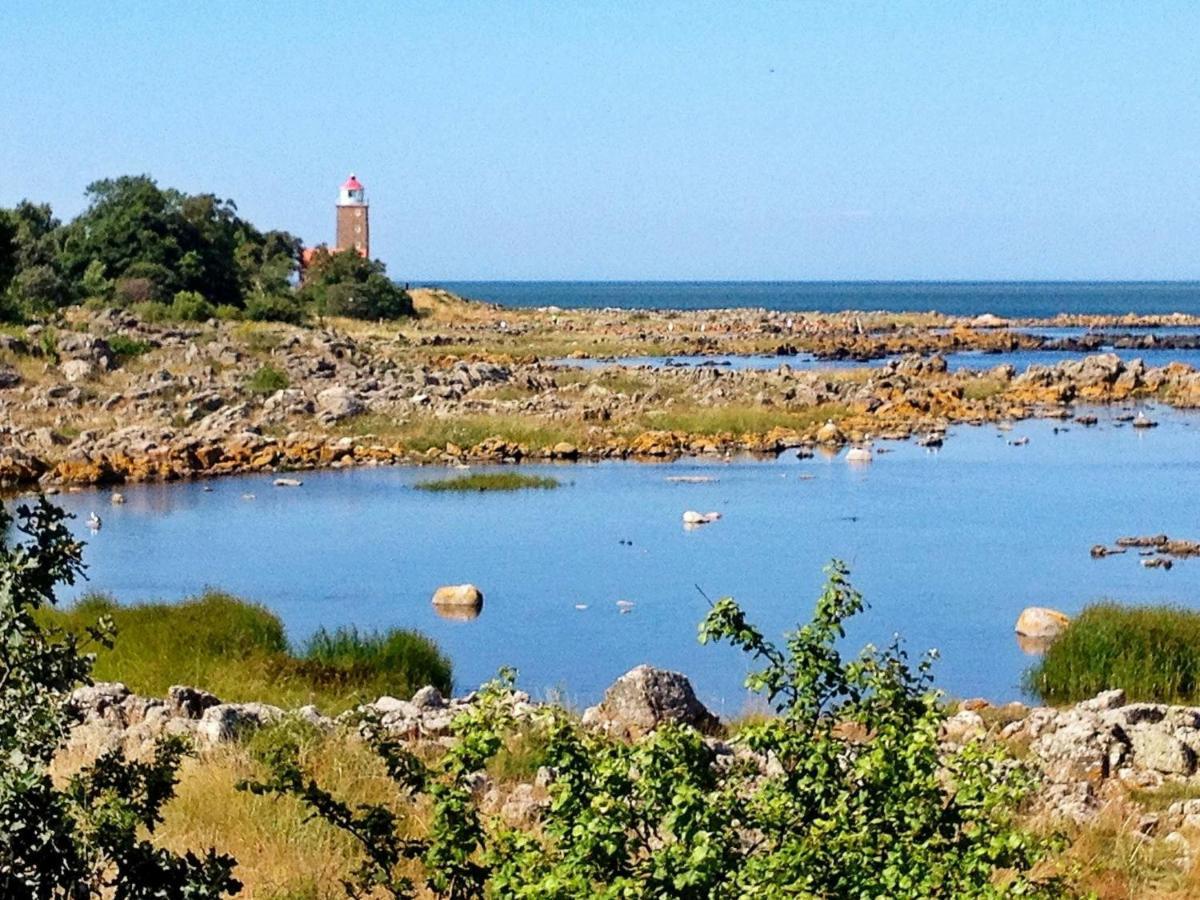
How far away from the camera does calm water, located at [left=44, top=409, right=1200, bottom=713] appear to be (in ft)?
55.0

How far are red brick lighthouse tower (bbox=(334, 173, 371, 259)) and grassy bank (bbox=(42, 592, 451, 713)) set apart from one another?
101 meters

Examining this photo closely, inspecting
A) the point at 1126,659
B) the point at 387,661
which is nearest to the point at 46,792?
the point at 387,661

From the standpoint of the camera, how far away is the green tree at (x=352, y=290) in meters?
67.9

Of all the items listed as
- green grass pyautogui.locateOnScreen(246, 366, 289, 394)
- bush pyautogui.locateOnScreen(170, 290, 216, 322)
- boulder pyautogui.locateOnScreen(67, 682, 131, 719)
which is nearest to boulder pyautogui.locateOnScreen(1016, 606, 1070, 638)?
boulder pyautogui.locateOnScreen(67, 682, 131, 719)

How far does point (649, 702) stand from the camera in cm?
1112

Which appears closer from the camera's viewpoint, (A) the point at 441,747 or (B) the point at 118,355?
(A) the point at 441,747

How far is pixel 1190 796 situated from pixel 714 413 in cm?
2726

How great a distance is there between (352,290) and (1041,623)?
54936 mm

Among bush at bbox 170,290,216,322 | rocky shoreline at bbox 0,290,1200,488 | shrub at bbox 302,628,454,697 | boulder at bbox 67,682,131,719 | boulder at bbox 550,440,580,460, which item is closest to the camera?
boulder at bbox 67,682,131,719

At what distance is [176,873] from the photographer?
15.2ft

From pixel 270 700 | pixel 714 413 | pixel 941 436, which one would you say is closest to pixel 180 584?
pixel 270 700

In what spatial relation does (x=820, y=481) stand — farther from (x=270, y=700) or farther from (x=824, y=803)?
(x=824, y=803)

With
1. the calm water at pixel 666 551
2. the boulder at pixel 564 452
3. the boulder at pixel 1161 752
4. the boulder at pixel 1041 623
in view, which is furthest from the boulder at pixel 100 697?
the boulder at pixel 564 452

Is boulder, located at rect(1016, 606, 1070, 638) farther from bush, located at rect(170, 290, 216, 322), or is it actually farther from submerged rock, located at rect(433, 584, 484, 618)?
bush, located at rect(170, 290, 216, 322)
